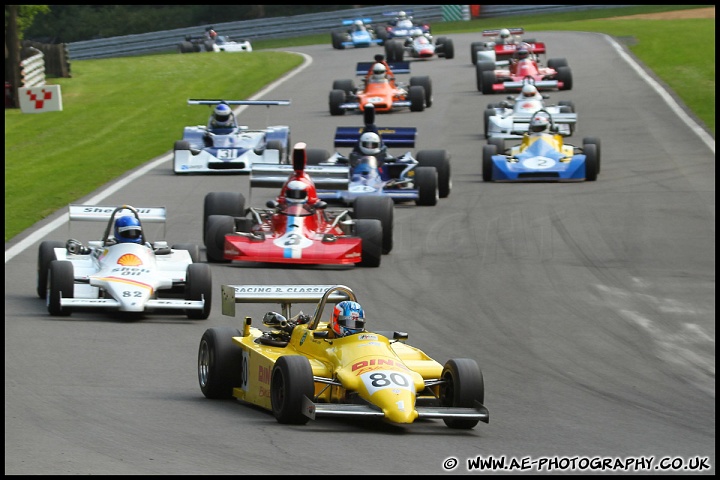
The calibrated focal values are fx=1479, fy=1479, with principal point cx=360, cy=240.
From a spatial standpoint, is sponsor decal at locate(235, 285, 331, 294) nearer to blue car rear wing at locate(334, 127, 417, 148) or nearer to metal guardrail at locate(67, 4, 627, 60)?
blue car rear wing at locate(334, 127, 417, 148)

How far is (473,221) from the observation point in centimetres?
2577

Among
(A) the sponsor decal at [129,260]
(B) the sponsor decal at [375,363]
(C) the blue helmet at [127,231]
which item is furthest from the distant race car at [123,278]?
(B) the sponsor decal at [375,363]

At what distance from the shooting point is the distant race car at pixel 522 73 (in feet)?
137

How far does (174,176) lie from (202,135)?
1.49 meters

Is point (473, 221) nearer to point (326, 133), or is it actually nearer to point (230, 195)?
point (230, 195)

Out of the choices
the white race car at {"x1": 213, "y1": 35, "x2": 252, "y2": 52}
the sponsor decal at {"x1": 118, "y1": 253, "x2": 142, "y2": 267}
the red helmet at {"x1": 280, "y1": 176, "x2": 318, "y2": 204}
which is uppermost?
the white race car at {"x1": 213, "y1": 35, "x2": 252, "y2": 52}

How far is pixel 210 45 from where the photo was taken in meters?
64.1

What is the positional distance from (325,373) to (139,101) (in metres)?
32.4

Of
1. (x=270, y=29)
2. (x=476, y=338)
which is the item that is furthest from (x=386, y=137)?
(x=270, y=29)

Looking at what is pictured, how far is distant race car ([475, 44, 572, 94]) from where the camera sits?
41906 millimetres

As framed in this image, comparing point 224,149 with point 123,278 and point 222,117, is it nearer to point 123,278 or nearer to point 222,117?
point 222,117

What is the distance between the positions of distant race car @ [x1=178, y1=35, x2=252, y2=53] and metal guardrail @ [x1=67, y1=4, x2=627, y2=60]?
453 cm

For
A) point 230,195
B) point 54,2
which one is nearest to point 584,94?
point 230,195

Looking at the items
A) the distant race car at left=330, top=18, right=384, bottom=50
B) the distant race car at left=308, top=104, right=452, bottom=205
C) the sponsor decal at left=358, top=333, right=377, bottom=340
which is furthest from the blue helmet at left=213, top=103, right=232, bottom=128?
the distant race car at left=330, top=18, right=384, bottom=50
